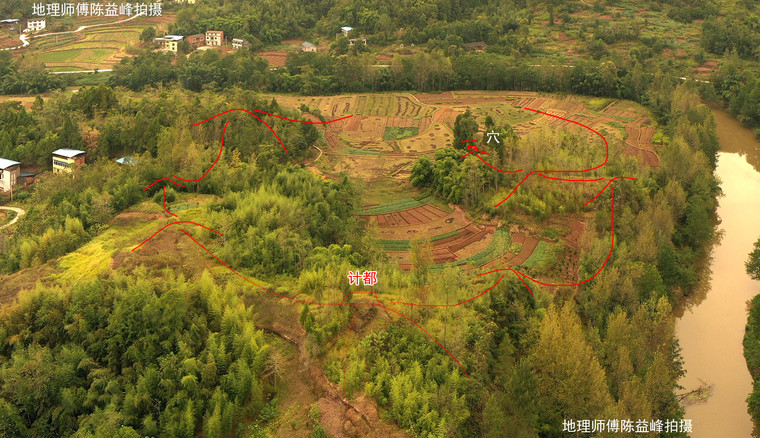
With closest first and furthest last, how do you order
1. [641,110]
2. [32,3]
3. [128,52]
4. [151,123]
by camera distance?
1. [151,123]
2. [641,110]
3. [128,52]
4. [32,3]

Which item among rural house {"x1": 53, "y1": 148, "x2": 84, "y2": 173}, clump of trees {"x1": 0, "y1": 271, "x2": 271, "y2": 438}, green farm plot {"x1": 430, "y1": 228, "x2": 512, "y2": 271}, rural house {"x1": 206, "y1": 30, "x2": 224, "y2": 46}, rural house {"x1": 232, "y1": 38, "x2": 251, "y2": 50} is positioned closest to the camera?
clump of trees {"x1": 0, "y1": 271, "x2": 271, "y2": 438}

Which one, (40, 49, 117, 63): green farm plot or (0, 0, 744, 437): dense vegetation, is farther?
(40, 49, 117, 63): green farm plot

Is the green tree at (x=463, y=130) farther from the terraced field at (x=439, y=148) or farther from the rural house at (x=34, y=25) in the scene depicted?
the rural house at (x=34, y=25)

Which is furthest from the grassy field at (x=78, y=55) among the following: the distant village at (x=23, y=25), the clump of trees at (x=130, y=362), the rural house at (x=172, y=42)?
the clump of trees at (x=130, y=362)

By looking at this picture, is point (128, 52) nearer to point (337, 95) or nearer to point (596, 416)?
point (337, 95)

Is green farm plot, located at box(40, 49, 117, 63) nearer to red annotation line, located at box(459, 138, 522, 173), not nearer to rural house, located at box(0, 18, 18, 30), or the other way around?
rural house, located at box(0, 18, 18, 30)

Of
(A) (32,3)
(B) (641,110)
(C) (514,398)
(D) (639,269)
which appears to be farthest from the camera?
(A) (32,3)

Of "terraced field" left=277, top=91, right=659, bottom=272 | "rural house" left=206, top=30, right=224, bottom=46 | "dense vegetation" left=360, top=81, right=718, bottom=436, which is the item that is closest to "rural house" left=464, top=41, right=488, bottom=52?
"terraced field" left=277, top=91, right=659, bottom=272

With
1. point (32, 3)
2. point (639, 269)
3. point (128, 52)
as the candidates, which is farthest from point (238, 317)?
point (32, 3)
